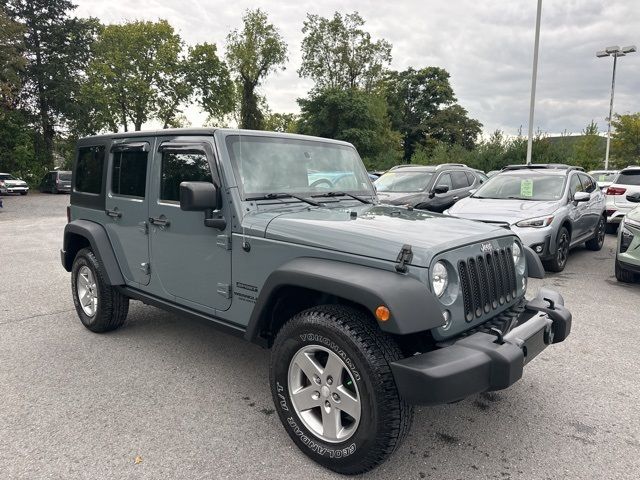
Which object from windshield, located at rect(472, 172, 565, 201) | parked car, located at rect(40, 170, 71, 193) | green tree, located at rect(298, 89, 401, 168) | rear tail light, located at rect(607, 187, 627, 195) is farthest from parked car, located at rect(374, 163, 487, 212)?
parked car, located at rect(40, 170, 71, 193)

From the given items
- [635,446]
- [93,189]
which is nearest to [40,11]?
[93,189]

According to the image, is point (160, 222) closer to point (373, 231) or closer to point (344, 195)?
point (344, 195)

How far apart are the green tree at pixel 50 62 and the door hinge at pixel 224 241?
3669 centimetres

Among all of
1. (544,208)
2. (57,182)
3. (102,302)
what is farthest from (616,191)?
(57,182)

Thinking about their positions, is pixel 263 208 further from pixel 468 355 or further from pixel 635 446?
pixel 635 446

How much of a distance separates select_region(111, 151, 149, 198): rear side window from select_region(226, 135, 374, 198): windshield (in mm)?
1087

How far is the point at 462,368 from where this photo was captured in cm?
219

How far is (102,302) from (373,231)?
3.02 m

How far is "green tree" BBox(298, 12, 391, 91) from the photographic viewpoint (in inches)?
1793

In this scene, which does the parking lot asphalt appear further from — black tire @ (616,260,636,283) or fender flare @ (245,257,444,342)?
black tire @ (616,260,636,283)

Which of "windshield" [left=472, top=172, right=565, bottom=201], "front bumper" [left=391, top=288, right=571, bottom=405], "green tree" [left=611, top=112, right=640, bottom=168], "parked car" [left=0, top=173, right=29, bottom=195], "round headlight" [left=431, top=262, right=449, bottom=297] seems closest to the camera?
"front bumper" [left=391, top=288, right=571, bottom=405]

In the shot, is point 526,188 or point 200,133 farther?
point 526,188

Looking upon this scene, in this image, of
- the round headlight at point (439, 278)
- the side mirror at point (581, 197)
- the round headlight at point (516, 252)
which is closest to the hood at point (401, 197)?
the side mirror at point (581, 197)

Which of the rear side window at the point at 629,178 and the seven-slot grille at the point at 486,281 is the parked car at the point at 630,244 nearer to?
the seven-slot grille at the point at 486,281
